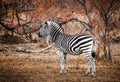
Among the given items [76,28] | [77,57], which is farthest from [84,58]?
[76,28]

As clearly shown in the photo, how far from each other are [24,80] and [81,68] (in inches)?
42.9

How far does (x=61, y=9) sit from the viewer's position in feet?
22.9

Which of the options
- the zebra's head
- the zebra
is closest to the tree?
the zebra

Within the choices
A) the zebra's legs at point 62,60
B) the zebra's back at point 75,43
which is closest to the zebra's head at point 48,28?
the zebra's back at point 75,43

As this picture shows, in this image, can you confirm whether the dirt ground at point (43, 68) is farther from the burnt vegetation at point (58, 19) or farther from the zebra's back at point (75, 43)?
the zebra's back at point (75, 43)

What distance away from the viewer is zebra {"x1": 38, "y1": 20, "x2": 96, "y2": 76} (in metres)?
6.57

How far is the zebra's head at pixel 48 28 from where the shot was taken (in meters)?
6.86

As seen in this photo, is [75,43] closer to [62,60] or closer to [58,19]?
[62,60]

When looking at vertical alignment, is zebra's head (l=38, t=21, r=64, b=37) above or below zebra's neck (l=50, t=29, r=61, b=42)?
above

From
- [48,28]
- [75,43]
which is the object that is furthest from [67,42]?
[48,28]

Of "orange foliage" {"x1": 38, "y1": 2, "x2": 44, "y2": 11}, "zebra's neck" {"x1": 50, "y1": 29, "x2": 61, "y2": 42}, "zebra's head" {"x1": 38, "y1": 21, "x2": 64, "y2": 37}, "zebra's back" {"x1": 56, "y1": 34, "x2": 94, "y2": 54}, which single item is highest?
"orange foliage" {"x1": 38, "y1": 2, "x2": 44, "y2": 11}

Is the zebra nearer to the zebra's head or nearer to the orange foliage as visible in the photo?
the zebra's head

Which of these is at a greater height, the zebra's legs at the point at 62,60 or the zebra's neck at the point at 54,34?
the zebra's neck at the point at 54,34

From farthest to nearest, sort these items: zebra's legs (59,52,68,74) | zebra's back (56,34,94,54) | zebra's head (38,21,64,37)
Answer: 1. zebra's head (38,21,64,37)
2. zebra's legs (59,52,68,74)
3. zebra's back (56,34,94,54)
